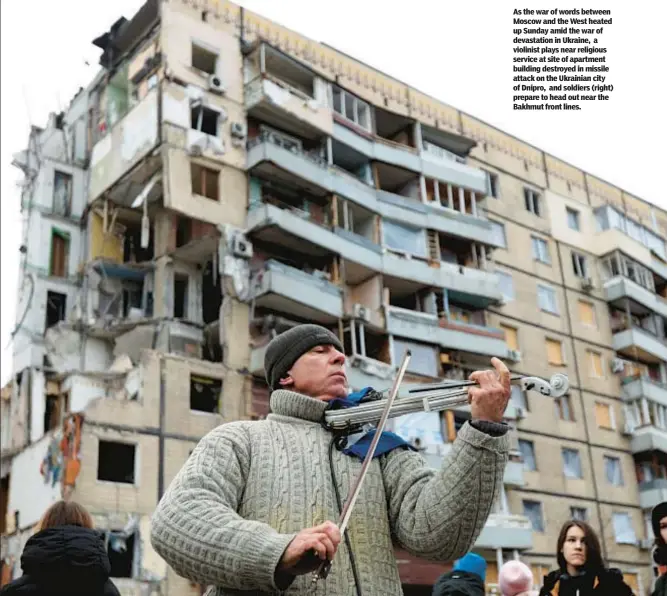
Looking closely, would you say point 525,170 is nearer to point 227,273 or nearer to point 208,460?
point 227,273

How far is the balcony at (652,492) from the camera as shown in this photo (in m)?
35.4

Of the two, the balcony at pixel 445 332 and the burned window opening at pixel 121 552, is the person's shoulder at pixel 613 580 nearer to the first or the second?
the burned window opening at pixel 121 552

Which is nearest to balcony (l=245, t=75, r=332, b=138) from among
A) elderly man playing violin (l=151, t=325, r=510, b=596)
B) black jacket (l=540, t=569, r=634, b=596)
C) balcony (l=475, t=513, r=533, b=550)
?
balcony (l=475, t=513, r=533, b=550)

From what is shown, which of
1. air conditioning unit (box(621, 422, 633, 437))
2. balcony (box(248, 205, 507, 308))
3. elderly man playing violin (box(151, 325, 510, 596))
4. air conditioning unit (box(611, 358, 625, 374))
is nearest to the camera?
elderly man playing violin (box(151, 325, 510, 596))

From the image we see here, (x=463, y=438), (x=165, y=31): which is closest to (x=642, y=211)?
(x=165, y=31)

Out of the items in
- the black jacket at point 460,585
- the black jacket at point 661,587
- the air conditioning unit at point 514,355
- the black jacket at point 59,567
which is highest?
the air conditioning unit at point 514,355

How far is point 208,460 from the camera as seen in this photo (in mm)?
2959

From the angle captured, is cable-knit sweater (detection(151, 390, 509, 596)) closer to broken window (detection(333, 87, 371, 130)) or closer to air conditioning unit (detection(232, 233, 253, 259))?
air conditioning unit (detection(232, 233, 253, 259))

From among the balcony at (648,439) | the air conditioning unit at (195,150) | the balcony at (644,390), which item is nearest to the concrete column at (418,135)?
the air conditioning unit at (195,150)

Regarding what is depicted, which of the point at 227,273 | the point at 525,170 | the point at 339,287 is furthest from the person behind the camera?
the point at 525,170

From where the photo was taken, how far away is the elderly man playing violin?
2627mm

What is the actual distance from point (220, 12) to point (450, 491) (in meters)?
30.4

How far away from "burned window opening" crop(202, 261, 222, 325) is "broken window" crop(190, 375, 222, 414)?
3048 mm

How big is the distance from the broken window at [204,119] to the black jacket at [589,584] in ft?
78.9
